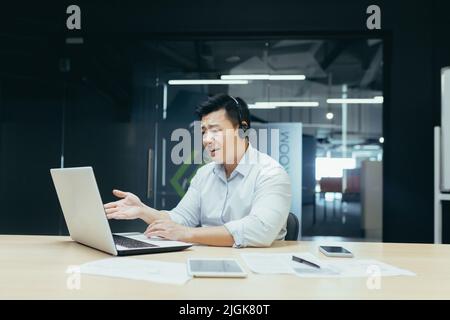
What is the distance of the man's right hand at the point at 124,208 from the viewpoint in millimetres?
1704

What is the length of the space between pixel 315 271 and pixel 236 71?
3.66 metres

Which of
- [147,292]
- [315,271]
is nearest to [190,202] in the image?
[315,271]

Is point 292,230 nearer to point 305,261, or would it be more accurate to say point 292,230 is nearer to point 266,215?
point 266,215

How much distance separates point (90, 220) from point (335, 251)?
0.81 m

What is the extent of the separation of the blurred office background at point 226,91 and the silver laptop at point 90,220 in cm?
260

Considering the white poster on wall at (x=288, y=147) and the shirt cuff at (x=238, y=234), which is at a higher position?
the white poster on wall at (x=288, y=147)

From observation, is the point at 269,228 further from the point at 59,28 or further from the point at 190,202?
the point at 59,28

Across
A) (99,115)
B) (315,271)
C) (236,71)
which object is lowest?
(315,271)

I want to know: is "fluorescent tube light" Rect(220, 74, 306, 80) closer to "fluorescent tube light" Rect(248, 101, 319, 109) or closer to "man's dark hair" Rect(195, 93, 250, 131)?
"fluorescent tube light" Rect(248, 101, 319, 109)

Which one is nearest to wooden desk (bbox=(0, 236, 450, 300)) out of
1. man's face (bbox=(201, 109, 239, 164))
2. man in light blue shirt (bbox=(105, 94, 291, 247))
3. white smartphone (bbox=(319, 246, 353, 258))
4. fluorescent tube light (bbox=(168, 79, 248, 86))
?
white smartphone (bbox=(319, 246, 353, 258))

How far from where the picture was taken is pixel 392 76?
369 centimetres

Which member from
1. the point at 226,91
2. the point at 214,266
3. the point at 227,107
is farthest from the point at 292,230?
the point at 226,91

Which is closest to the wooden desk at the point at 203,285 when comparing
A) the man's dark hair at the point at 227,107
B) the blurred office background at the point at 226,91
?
the man's dark hair at the point at 227,107

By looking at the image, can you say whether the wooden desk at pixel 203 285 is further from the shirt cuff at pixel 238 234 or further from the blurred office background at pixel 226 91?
the blurred office background at pixel 226 91
